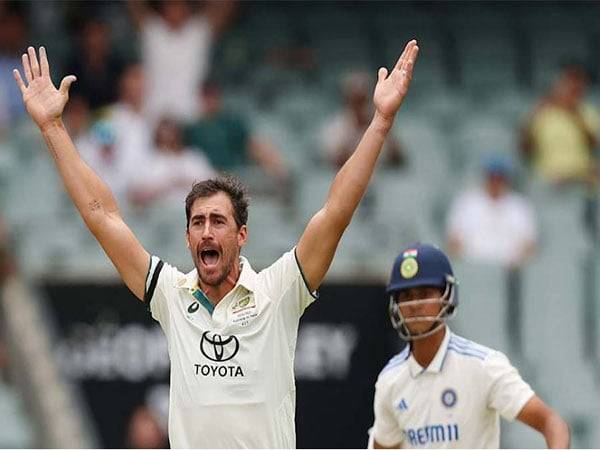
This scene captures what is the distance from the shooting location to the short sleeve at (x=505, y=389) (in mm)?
6223

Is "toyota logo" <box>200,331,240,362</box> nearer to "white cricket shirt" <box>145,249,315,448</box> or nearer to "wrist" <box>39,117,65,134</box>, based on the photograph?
"white cricket shirt" <box>145,249,315,448</box>

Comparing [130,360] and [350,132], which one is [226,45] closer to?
[350,132]

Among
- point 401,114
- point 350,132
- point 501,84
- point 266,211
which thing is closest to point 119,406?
point 266,211

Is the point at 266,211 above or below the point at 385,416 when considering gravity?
above

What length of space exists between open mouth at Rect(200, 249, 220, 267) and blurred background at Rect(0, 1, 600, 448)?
4.43 metres

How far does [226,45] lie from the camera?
15.0 m

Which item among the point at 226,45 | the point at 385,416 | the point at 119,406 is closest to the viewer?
the point at 385,416

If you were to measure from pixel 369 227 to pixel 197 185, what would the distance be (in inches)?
226

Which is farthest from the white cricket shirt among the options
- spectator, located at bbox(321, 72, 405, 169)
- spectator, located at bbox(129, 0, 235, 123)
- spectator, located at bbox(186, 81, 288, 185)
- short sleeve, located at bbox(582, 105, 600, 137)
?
short sleeve, located at bbox(582, 105, 600, 137)

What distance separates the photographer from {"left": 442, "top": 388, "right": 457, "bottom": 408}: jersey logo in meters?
6.39

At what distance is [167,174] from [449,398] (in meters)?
5.70

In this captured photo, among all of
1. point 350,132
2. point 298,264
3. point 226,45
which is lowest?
point 298,264

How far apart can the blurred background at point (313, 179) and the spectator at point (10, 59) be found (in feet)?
0.07

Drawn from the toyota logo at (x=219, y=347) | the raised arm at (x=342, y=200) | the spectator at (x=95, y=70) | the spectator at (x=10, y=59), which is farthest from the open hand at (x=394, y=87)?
the spectator at (x=10, y=59)
